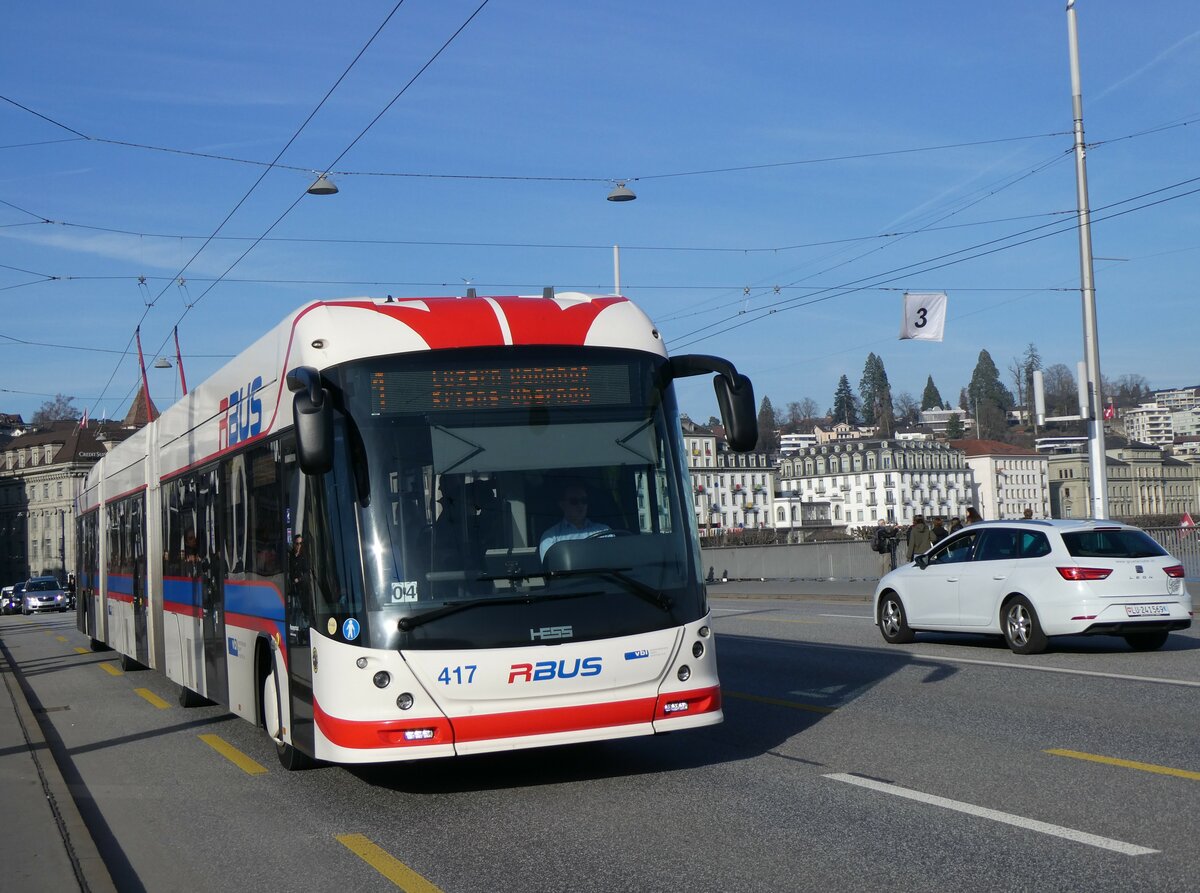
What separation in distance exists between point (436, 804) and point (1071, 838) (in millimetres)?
3763

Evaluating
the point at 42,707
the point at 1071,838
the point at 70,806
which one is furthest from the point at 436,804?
the point at 42,707

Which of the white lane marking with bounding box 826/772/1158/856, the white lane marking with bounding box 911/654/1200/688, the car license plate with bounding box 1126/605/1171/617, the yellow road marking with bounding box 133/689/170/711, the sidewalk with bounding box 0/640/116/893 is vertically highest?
the car license plate with bounding box 1126/605/1171/617

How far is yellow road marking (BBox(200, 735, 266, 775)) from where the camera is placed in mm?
10601

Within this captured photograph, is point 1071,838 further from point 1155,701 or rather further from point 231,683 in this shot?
point 231,683

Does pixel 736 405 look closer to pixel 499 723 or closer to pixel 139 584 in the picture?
pixel 499 723

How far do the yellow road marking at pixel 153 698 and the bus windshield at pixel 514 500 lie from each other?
8.04m

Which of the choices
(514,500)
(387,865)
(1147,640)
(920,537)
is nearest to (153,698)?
(514,500)

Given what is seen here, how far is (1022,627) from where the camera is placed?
16.5m

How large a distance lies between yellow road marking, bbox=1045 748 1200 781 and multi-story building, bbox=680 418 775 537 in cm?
13838

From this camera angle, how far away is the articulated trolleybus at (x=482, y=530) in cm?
831

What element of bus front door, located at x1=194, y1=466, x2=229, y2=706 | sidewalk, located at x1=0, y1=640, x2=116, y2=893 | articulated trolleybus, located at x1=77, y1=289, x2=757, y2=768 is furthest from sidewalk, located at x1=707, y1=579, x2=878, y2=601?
articulated trolleybus, located at x1=77, y1=289, x2=757, y2=768

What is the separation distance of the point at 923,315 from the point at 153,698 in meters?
17.7

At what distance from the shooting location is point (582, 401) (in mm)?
9047

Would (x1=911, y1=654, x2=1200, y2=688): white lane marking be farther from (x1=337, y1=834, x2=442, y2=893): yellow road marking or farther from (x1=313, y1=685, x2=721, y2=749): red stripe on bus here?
(x1=337, y1=834, x2=442, y2=893): yellow road marking
